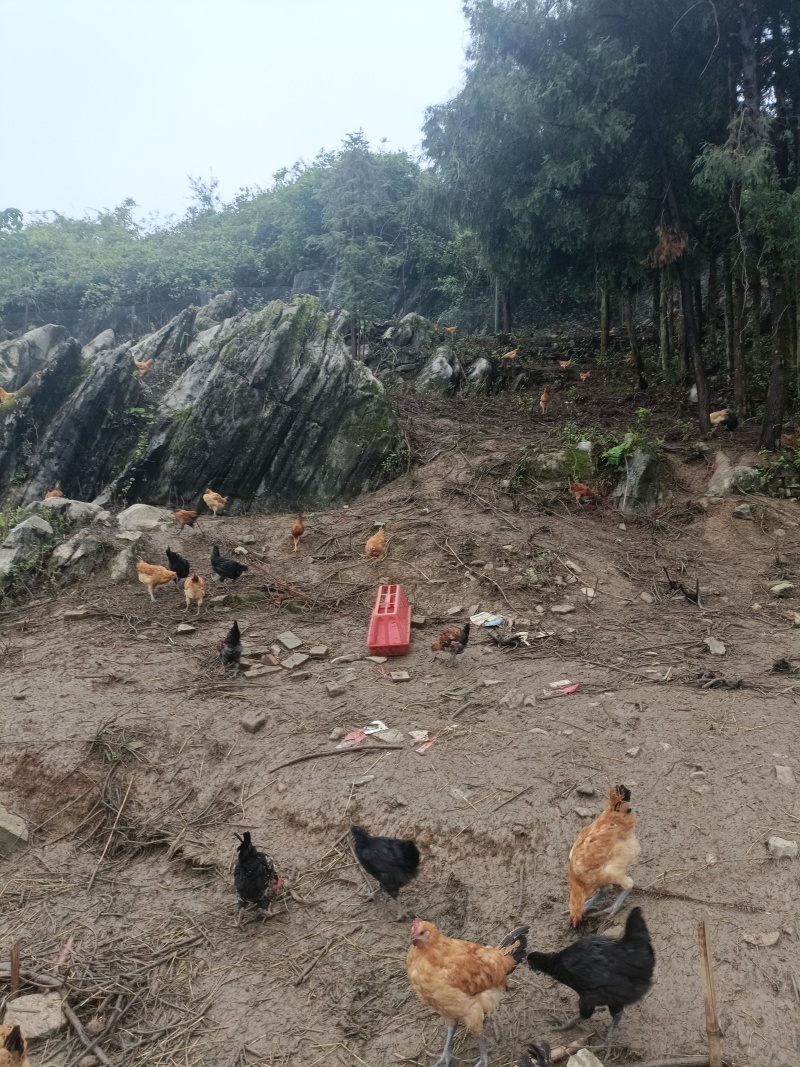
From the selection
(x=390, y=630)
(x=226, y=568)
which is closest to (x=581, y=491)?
(x=390, y=630)

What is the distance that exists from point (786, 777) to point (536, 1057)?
267cm

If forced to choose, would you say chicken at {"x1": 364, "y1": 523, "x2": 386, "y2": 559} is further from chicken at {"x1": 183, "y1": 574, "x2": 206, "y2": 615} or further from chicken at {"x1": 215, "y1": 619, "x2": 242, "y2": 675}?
chicken at {"x1": 215, "y1": 619, "x2": 242, "y2": 675}

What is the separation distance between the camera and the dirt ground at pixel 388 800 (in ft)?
10.6

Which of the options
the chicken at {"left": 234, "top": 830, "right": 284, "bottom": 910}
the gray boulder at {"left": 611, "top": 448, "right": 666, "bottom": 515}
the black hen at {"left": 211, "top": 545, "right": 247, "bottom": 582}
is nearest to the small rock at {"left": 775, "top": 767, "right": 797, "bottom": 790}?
the chicken at {"left": 234, "top": 830, "right": 284, "bottom": 910}

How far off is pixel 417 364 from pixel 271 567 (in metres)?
10.9

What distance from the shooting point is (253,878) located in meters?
3.91

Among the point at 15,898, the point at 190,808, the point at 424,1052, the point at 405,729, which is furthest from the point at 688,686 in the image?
the point at 15,898

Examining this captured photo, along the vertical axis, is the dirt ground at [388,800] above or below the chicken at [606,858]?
below

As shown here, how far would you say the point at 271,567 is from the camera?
9703 millimetres

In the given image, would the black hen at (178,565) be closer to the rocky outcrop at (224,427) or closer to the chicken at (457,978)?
the rocky outcrop at (224,427)

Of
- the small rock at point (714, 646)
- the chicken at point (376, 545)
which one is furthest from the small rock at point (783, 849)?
the chicken at point (376, 545)

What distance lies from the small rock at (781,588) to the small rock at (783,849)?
499 cm

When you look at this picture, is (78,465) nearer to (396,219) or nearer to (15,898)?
(15,898)

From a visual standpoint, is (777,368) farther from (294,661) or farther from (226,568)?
(226,568)
